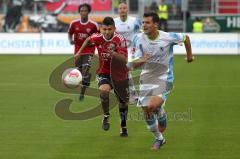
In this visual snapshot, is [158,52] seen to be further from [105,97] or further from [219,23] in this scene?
[219,23]

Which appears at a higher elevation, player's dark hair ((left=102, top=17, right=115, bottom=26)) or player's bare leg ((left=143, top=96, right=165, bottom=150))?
player's dark hair ((left=102, top=17, right=115, bottom=26))

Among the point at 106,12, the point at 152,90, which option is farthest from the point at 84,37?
the point at 106,12

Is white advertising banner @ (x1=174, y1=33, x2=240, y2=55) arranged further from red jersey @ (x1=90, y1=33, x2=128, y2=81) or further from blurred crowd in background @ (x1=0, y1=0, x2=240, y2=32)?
red jersey @ (x1=90, y1=33, x2=128, y2=81)

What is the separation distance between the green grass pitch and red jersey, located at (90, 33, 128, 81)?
1102 millimetres

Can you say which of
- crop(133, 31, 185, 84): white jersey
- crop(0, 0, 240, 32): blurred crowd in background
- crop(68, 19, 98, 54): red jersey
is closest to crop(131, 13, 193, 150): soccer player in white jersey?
crop(133, 31, 185, 84): white jersey

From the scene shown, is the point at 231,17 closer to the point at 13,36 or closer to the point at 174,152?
the point at 13,36

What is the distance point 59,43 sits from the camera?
34.7 m

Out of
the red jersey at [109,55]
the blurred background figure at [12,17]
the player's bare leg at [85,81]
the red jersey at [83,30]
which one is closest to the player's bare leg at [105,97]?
the red jersey at [109,55]

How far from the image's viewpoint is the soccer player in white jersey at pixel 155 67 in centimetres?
1110

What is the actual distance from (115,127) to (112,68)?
137cm

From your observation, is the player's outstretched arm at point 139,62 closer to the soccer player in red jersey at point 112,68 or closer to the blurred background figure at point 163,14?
the soccer player in red jersey at point 112,68

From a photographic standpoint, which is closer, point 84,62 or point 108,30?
point 108,30

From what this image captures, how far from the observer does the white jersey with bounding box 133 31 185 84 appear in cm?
1118

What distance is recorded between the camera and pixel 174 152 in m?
11.0
